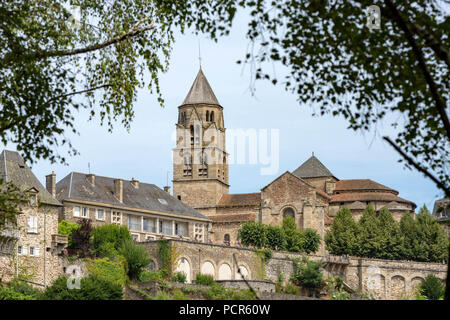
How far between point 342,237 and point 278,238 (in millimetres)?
6268

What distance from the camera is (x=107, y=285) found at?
39.3 metres

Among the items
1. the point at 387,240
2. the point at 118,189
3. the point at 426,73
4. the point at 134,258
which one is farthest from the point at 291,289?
the point at 426,73

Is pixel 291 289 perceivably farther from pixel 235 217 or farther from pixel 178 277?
pixel 235 217

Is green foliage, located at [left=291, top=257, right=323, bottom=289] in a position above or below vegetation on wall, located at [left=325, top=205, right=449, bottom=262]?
below

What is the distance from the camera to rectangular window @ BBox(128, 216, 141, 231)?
59119mm

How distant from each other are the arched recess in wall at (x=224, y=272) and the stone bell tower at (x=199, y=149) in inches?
1075

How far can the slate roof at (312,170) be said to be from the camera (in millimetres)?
80688

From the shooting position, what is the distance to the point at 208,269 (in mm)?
53625

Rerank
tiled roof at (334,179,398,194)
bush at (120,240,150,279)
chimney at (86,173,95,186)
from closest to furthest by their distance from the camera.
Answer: bush at (120,240,150,279), chimney at (86,173,95,186), tiled roof at (334,179,398,194)

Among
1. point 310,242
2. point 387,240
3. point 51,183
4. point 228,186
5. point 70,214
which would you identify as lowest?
point 310,242

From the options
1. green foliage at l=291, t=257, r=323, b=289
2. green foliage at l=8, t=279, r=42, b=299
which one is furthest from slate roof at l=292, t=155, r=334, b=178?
green foliage at l=8, t=279, r=42, b=299

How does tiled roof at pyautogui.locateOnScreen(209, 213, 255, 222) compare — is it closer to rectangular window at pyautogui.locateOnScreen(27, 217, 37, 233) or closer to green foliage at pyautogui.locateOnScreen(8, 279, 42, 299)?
rectangular window at pyautogui.locateOnScreen(27, 217, 37, 233)

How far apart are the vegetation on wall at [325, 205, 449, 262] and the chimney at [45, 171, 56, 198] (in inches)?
922
